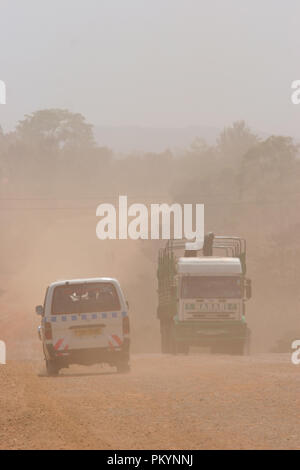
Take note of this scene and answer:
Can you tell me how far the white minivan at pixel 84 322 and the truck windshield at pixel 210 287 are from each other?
29.8ft

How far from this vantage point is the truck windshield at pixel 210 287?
92.7 feet

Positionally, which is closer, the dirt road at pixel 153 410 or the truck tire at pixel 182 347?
the dirt road at pixel 153 410

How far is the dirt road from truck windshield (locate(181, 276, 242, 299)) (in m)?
8.79

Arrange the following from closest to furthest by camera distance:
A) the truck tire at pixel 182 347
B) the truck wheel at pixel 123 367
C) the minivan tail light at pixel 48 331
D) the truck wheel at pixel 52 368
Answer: the minivan tail light at pixel 48 331 < the truck wheel at pixel 52 368 < the truck wheel at pixel 123 367 < the truck tire at pixel 182 347

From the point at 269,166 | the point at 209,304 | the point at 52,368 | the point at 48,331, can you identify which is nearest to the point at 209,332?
the point at 209,304

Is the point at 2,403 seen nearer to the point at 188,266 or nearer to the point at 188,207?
the point at 188,266

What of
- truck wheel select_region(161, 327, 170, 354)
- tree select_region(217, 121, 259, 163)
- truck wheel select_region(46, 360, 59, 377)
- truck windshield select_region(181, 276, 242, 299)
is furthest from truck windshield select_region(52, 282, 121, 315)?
tree select_region(217, 121, 259, 163)

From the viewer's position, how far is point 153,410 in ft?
42.8

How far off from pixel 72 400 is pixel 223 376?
4.71 metres

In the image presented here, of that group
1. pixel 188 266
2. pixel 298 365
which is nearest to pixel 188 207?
pixel 188 266

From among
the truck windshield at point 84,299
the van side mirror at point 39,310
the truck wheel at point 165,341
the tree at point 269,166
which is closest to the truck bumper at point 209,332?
the truck wheel at point 165,341

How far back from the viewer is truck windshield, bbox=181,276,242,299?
28266mm

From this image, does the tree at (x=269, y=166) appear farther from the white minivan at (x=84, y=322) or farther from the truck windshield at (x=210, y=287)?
the white minivan at (x=84, y=322)

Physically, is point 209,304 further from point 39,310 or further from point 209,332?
point 39,310
